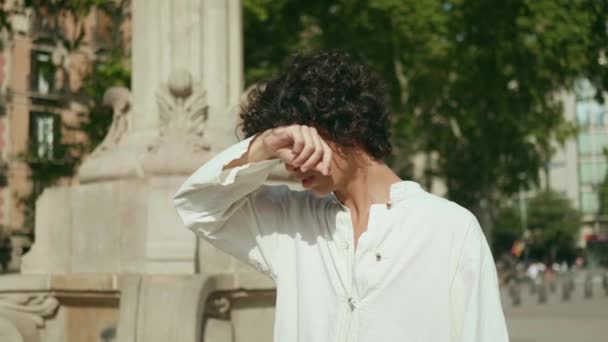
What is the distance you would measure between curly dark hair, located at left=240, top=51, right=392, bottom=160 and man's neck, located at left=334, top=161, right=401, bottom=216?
48 mm

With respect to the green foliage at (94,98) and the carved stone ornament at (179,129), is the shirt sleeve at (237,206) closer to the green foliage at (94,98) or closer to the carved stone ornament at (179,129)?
the carved stone ornament at (179,129)

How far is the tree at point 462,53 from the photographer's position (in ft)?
57.0

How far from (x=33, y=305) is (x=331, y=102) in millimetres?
4142

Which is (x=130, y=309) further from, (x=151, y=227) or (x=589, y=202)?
(x=589, y=202)

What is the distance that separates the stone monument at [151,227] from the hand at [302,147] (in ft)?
9.62

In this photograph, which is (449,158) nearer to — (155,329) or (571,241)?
(155,329)

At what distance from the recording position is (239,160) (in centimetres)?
248

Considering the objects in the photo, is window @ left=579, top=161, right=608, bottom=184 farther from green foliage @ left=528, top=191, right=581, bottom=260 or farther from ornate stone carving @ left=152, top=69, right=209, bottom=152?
ornate stone carving @ left=152, top=69, right=209, bottom=152

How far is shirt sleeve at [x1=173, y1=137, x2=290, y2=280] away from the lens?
246 centimetres

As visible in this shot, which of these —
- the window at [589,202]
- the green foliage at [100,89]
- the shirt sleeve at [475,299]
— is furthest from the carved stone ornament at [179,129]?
the window at [589,202]

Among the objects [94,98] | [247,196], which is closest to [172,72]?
[247,196]

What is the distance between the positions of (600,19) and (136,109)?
30.2 ft

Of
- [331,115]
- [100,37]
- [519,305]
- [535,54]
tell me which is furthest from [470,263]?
[100,37]

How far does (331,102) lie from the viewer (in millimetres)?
2402
